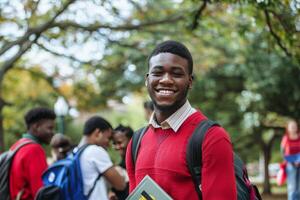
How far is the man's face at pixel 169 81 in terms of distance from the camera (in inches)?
106

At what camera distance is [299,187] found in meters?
9.49

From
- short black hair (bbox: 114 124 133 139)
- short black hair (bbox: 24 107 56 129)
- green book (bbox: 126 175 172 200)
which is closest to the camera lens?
green book (bbox: 126 175 172 200)

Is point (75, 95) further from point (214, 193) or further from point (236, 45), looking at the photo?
point (214, 193)

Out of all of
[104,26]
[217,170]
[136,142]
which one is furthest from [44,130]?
[104,26]

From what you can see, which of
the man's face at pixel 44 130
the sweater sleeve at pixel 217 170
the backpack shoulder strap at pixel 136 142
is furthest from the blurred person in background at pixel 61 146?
the sweater sleeve at pixel 217 170

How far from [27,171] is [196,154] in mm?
2750

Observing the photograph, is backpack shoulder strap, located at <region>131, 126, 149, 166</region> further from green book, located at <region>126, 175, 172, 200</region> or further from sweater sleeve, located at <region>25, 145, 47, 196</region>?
sweater sleeve, located at <region>25, 145, 47, 196</region>

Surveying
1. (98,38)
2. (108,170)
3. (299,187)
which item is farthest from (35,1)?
(299,187)

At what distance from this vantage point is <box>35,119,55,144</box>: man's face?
5191 millimetres

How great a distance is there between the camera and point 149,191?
8.48 ft

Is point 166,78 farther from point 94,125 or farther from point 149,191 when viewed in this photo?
point 94,125

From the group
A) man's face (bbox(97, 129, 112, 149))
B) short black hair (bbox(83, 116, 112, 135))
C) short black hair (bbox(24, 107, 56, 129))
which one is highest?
short black hair (bbox(24, 107, 56, 129))

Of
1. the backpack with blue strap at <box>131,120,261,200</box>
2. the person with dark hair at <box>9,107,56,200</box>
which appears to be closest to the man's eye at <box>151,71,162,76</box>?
the backpack with blue strap at <box>131,120,261,200</box>

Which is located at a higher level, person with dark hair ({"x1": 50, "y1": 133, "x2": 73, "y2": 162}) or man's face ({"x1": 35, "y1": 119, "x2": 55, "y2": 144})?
man's face ({"x1": 35, "y1": 119, "x2": 55, "y2": 144})
